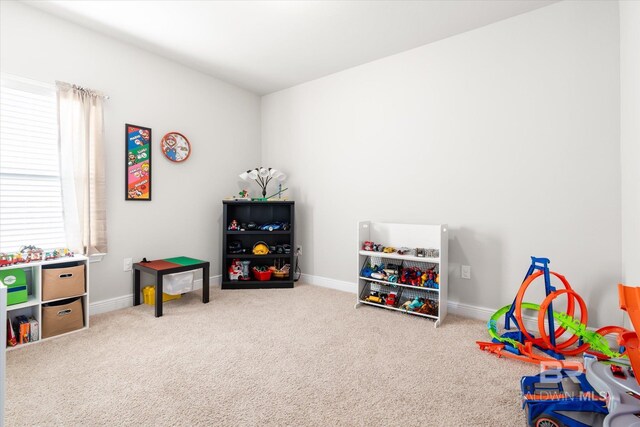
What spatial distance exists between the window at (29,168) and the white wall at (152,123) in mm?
175

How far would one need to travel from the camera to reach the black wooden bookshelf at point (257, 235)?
11.7 ft

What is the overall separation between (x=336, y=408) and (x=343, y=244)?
2132 mm

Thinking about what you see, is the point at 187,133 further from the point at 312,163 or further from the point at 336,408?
the point at 336,408

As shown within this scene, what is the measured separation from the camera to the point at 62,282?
2316 millimetres

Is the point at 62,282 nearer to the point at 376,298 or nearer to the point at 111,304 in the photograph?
Result: the point at 111,304

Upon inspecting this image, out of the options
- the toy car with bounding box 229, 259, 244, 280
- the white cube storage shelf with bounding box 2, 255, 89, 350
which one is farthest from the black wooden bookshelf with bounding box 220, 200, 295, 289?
the white cube storage shelf with bounding box 2, 255, 89, 350

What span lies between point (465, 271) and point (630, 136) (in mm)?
1425

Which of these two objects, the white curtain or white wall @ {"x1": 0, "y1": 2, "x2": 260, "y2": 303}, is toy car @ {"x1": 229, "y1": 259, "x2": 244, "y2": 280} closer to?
white wall @ {"x1": 0, "y1": 2, "x2": 260, "y2": 303}

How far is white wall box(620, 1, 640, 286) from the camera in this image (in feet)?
5.62

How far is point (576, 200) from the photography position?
7.45 feet

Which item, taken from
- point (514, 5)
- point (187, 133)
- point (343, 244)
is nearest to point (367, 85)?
point (514, 5)

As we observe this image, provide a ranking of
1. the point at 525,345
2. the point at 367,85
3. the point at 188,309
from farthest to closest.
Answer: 1. the point at 367,85
2. the point at 188,309
3. the point at 525,345

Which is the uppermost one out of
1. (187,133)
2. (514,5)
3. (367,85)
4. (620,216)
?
(514,5)

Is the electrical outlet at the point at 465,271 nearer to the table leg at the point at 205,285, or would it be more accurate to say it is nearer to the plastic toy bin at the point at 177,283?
the table leg at the point at 205,285
